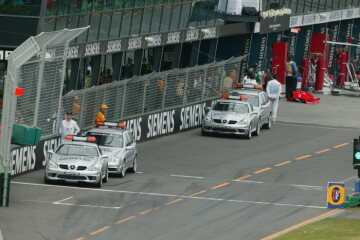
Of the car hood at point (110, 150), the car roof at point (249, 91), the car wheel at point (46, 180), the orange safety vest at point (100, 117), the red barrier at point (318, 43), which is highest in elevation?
the red barrier at point (318, 43)

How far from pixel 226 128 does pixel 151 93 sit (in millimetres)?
2952

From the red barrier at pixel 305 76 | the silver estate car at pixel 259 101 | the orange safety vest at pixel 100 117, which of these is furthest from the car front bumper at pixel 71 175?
the red barrier at pixel 305 76

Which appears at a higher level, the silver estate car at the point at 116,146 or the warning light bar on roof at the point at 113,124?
the warning light bar on roof at the point at 113,124

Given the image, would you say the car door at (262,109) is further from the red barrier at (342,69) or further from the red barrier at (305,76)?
the red barrier at (342,69)

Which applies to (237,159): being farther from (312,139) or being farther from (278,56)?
(278,56)

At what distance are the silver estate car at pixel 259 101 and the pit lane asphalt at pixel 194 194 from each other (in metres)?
1.34

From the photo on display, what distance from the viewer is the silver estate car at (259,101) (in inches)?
1734

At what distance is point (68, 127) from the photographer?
35.2 m

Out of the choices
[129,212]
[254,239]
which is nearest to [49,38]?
[129,212]

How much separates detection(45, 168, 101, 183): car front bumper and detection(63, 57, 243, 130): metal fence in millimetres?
5855

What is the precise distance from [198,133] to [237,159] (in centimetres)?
558

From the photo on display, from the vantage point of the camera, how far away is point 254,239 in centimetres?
2580

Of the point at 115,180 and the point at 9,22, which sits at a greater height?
the point at 9,22

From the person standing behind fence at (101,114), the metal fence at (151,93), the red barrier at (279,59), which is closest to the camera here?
the person standing behind fence at (101,114)
